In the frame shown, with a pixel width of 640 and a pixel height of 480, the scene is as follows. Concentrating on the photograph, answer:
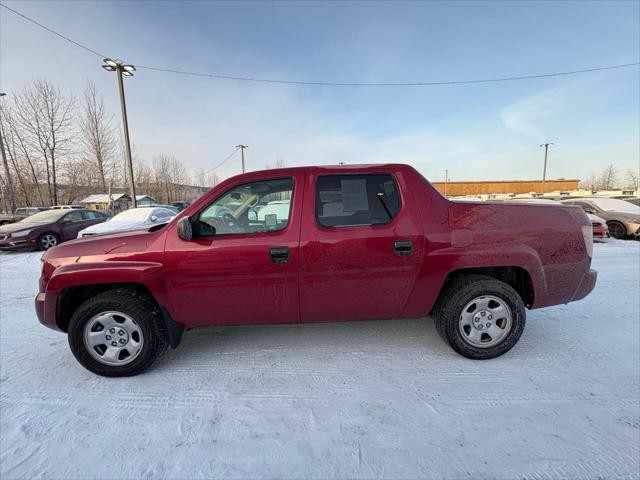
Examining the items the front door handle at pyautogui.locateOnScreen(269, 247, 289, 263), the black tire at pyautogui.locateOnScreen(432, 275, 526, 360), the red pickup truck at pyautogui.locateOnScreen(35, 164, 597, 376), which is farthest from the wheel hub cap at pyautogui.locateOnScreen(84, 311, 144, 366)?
the black tire at pyautogui.locateOnScreen(432, 275, 526, 360)

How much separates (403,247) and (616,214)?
12.6m

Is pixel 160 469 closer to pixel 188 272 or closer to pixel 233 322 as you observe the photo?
pixel 233 322

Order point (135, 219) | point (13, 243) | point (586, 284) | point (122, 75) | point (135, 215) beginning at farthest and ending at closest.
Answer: point (122, 75) < point (135, 215) < point (135, 219) < point (13, 243) < point (586, 284)

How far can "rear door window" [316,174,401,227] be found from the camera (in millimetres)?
2578

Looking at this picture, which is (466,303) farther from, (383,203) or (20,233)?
(20,233)

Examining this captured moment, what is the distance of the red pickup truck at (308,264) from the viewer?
2.49 m

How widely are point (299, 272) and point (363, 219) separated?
733 millimetres

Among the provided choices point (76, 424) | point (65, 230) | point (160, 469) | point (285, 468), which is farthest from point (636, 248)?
point (65, 230)

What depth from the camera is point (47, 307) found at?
2584mm

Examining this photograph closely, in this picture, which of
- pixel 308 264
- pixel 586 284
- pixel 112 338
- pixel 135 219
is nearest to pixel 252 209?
pixel 308 264

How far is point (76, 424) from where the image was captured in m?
2.09

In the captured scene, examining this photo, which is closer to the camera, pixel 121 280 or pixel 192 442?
pixel 192 442

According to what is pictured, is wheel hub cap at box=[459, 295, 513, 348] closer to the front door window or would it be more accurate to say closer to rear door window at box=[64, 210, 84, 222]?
the front door window

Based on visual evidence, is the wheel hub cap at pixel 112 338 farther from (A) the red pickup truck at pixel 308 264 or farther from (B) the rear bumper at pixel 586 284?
(B) the rear bumper at pixel 586 284
